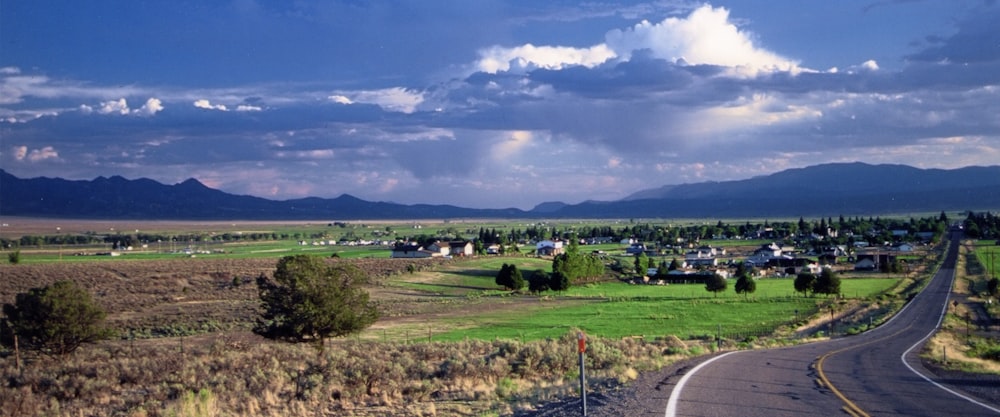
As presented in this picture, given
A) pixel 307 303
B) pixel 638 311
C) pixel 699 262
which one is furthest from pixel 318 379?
pixel 699 262

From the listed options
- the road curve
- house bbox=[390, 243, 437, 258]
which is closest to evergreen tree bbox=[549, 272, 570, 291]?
house bbox=[390, 243, 437, 258]

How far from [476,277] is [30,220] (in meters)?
140

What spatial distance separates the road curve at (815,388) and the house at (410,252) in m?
98.0

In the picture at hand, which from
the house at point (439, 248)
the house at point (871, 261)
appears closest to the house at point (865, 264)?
the house at point (871, 261)

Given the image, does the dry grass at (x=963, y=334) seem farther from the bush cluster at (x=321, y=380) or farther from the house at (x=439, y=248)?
the house at (x=439, y=248)

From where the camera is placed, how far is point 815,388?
15.5 metres

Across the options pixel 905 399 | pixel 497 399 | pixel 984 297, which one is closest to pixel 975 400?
pixel 905 399

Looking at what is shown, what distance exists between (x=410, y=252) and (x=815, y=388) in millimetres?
110568

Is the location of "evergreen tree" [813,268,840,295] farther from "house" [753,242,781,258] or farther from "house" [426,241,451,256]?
"house" [426,241,451,256]

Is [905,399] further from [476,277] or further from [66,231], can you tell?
[66,231]

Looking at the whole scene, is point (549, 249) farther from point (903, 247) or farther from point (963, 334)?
point (963, 334)

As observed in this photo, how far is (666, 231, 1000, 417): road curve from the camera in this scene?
12.7 m

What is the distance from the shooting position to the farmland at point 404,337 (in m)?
18.7

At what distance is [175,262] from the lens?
98938 millimetres
